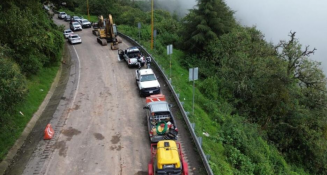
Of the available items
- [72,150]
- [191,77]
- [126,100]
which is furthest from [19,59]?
[191,77]

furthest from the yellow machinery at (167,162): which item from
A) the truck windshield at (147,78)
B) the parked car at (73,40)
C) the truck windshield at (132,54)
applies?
the parked car at (73,40)

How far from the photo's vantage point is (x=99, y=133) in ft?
50.6

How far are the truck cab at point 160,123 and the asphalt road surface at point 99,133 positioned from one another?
791 mm

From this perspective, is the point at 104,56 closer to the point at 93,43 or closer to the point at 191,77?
the point at 93,43

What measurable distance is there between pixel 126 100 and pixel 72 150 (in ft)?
20.4

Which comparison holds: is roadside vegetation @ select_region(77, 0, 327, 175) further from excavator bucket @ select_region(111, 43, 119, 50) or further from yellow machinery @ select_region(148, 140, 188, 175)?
excavator bucket @ select_region(111, 43, 119, 50)

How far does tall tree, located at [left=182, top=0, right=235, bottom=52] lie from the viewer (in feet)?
101

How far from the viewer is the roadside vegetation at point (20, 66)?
11.1 m

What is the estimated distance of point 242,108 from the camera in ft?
74.0

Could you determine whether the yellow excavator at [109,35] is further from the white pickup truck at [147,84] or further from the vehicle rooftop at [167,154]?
the vehicle rooftop at [167,154]

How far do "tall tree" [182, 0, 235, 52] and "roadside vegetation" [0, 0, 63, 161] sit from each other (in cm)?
1441

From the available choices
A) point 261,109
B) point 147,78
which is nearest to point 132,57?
point 147,78

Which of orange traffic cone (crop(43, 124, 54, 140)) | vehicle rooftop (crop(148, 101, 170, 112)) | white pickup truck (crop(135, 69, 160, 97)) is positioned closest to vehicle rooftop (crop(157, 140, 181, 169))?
vehicle rooftop (crop(148, 101, 170, 112))

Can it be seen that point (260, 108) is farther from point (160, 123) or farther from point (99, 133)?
point (99, 133)
